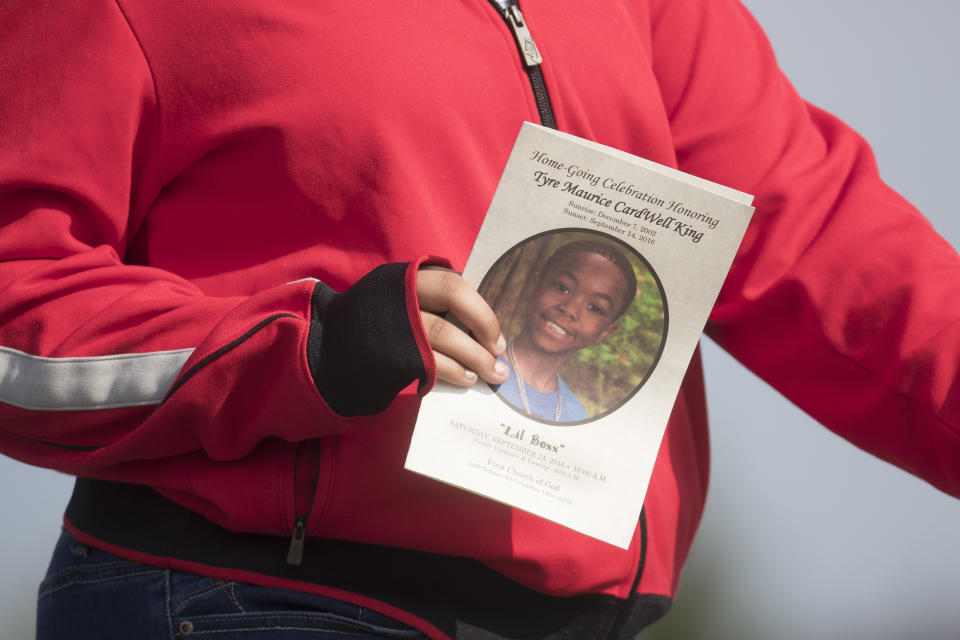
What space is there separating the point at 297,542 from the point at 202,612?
0.35 feet

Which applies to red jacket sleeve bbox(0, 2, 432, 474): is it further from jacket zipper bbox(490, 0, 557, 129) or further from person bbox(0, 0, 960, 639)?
jacket zipper bbox(490, 0, 557, 129)

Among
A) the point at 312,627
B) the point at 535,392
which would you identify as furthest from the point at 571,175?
the point at 312,627

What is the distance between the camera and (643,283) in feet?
2.17

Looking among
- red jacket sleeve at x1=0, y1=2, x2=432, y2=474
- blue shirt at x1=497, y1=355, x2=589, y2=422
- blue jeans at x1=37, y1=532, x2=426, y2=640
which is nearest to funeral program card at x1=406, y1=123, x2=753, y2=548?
→ blue shirt at x1=497, y1=355, x2=589, y2=422

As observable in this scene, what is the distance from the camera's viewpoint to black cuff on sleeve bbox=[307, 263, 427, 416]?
1.92 ft

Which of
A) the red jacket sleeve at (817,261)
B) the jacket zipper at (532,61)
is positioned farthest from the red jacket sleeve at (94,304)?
the red jacket sleeve at (817,261)

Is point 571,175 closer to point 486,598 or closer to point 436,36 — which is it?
point 436,36

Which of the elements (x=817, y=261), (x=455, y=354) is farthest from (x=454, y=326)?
(x=817, y=261)

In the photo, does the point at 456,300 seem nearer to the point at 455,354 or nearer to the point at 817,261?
the point at 455,354

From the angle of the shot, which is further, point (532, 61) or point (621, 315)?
point (532, 61)

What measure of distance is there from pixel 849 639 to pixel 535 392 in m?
1.53

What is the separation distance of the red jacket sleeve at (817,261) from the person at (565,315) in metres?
0.28

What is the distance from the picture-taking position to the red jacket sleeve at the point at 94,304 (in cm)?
64

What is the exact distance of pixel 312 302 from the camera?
637 mm
